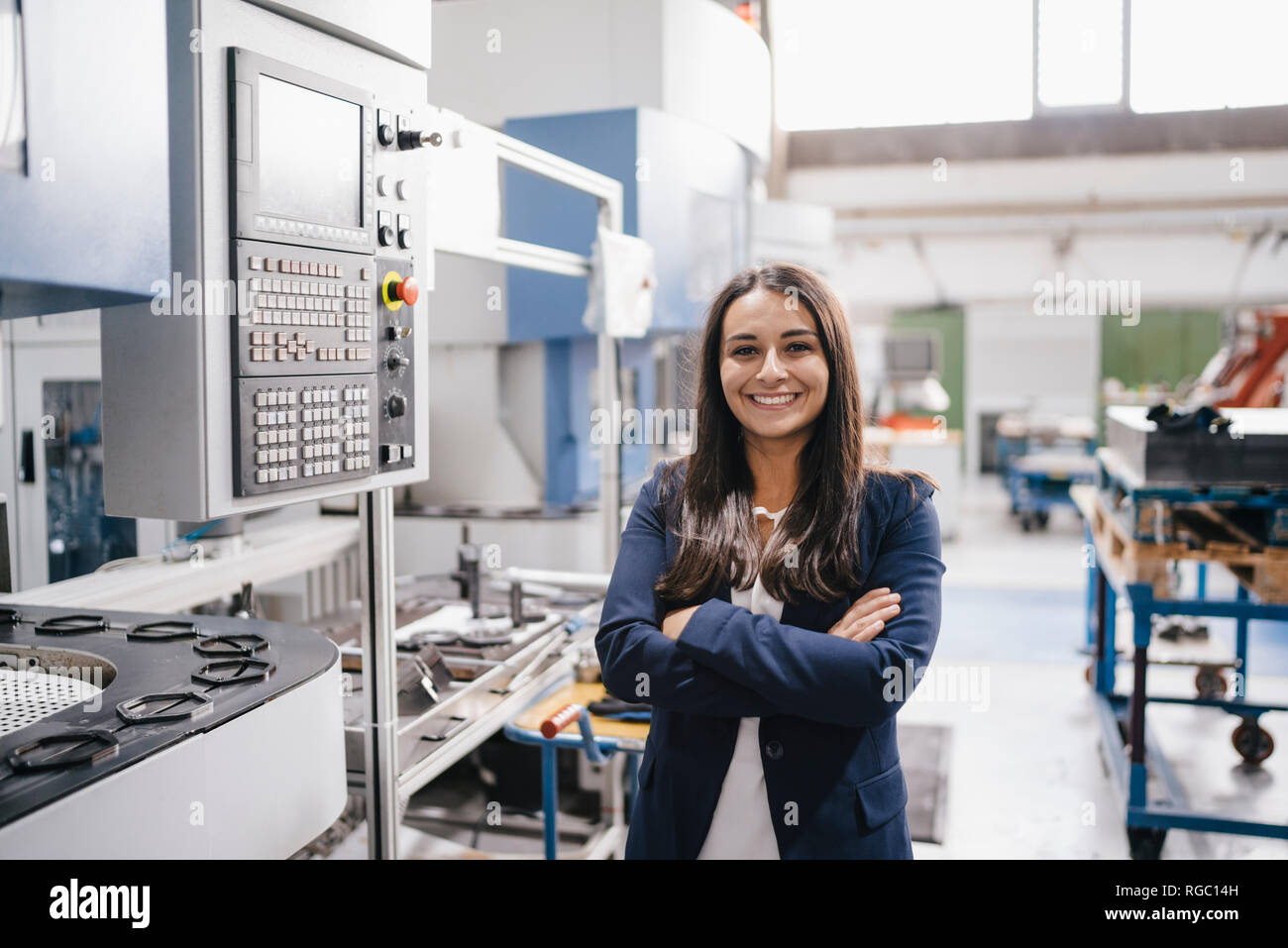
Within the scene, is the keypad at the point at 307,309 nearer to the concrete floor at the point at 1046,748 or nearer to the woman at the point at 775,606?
the woman at the point at 775,606

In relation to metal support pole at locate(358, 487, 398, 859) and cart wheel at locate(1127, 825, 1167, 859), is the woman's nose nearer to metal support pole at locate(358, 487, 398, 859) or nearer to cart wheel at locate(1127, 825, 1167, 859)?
metal support pole at locate(358, 487, 398, 859)

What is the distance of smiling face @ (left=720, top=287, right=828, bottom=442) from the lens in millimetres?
1428

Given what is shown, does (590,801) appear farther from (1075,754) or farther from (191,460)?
(191,460)

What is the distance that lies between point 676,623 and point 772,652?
6.4 inches

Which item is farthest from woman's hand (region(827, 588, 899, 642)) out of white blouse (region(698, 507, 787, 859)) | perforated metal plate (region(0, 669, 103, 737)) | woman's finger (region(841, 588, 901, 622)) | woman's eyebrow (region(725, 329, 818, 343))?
perforated metal plate (region(0, 669, 103, 737))

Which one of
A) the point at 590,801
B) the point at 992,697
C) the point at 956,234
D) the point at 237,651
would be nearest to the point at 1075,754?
the point at 992,697

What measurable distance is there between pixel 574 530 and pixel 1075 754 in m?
2.18

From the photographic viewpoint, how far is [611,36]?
10.6ft

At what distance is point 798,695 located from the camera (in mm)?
1283

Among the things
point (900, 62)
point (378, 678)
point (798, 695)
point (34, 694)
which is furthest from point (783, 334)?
point (900, 62)

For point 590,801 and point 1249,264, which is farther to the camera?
point 1249,264

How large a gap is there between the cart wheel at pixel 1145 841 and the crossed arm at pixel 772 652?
82.5 inches

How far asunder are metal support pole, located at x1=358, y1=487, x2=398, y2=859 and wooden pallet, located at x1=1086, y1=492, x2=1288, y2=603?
1.95 metres

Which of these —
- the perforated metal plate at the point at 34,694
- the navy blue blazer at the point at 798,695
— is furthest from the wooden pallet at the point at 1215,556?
the perforated metal plate at the point at 34,694
